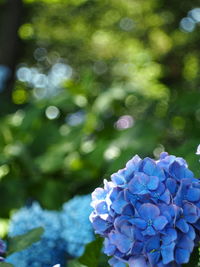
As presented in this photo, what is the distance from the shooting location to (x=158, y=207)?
2.95 ft

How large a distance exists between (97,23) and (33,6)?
778 mm

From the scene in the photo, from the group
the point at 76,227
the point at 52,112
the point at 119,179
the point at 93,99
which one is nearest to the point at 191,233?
the point at 119,179

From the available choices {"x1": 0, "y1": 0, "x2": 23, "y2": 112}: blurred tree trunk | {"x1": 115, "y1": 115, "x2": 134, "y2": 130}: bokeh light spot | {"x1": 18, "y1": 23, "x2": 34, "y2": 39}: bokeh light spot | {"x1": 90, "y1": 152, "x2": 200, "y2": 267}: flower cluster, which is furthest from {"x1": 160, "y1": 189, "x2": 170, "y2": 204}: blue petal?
{"x1": 0, "y1": 0, "x2": 23, "y2": 112}: blurred tree trunk

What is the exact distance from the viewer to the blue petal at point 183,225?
2.92ft

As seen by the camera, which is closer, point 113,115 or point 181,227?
point 181,227

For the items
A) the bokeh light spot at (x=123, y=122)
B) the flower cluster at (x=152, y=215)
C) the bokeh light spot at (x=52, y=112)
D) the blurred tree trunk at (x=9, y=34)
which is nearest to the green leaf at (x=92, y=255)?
the flower cluster at (x=152, y=215)

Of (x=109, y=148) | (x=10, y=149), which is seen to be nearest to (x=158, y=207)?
(x=109, y=148)

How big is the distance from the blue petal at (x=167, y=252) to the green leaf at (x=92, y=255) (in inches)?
11.8

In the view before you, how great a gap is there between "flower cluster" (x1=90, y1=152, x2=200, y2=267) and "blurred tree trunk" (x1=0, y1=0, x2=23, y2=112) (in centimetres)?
505

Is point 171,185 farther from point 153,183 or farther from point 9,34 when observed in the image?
point 9,34

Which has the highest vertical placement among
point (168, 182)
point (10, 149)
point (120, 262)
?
point (10, 149)

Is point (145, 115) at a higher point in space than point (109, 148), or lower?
higher

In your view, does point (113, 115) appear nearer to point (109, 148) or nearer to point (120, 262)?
point (109, 148)

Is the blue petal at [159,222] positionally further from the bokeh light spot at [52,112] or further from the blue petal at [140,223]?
the bokeh light spot at [52,112]
